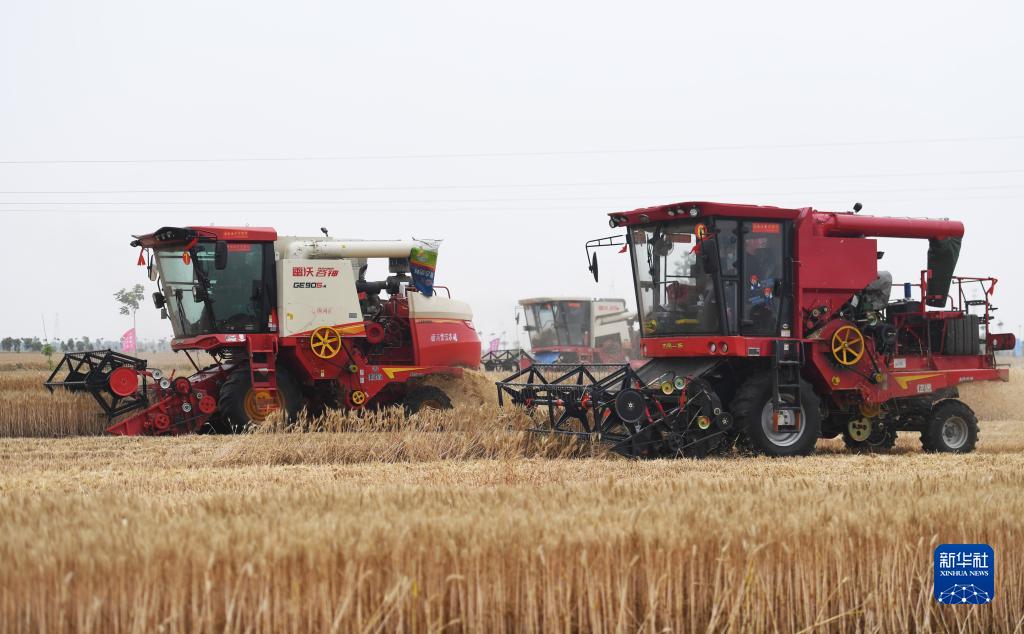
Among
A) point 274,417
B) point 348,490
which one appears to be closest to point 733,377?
point 274,417

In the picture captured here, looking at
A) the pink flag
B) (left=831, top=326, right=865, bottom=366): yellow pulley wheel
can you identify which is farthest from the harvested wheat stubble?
the pink flag

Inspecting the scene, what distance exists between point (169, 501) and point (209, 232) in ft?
25.3

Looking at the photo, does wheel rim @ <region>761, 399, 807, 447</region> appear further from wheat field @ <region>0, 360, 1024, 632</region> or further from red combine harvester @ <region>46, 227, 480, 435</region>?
red combine harvester @ <region>46, 227, 480, 435</region>

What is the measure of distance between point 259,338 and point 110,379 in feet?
6.09

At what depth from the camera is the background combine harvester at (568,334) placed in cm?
3256

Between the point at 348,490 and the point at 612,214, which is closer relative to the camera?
the point at 348,490

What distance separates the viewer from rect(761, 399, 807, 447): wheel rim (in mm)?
10039

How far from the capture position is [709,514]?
4219 mm

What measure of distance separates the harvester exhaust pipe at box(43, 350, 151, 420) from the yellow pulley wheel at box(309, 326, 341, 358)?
2.08 meters

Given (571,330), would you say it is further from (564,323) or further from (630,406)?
(630,406)

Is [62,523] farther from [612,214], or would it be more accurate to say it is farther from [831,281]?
[831,281]

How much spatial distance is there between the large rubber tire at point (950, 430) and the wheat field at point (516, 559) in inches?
235

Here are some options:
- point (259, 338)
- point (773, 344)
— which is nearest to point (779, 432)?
point (773, 344)

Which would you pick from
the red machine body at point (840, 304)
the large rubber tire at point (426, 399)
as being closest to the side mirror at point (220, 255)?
the large rubber tire at point (426, 399)
